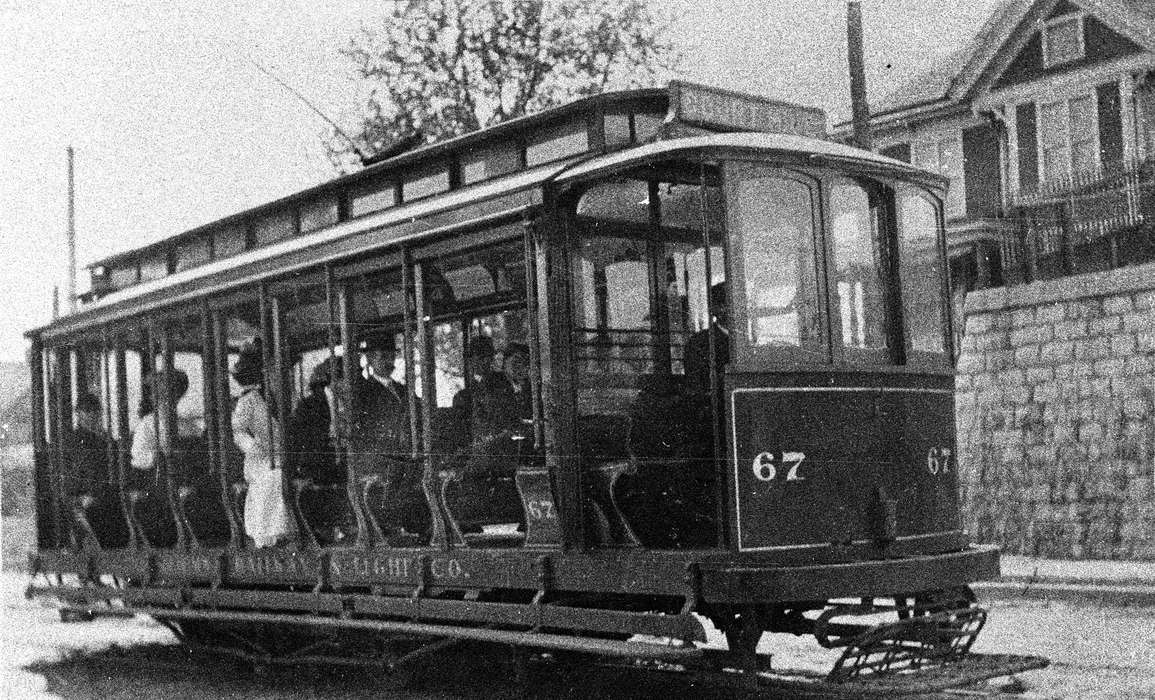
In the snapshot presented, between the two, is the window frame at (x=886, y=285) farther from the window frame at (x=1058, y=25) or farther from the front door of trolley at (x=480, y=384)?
the window frame at (x=1058, y=25)

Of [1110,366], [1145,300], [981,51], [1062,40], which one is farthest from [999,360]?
[981,51]

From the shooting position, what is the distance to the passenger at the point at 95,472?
1101 centimetres

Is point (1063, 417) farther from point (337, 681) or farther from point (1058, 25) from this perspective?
point (337, 681)

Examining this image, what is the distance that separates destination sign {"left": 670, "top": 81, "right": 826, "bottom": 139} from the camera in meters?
7.13

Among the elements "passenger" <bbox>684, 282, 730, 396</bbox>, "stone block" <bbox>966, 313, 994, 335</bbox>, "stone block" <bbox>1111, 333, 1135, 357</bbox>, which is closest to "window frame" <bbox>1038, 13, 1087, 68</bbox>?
"stone block" <bbox>966, 313, 994, 335</bbox>

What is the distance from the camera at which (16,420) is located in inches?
992

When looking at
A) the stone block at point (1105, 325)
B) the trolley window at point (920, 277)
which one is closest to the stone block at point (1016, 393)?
the stone block at point (1105, 325)

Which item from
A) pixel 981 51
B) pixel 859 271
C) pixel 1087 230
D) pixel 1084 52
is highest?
pixel 981 51

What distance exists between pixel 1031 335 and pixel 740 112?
11.9 m

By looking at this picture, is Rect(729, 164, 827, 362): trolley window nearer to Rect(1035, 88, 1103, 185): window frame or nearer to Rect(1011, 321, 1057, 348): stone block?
Rect(1011, 321, 1057, 348): stone block

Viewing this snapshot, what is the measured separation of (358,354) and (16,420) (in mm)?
18916

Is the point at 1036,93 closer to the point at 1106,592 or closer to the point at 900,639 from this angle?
the point at 1106,592

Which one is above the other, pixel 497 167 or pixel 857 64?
pixel 857 64

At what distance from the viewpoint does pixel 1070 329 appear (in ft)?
57.5
